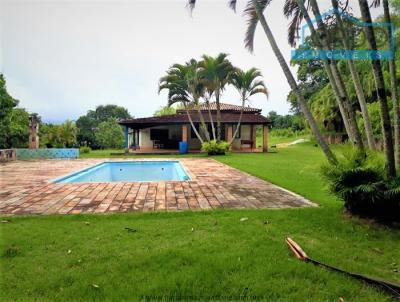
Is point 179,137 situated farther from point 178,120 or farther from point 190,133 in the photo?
point 178,120

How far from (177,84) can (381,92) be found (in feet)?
52.9

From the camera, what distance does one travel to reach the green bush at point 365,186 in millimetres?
4133

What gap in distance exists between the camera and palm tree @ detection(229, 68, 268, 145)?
61.2 ft

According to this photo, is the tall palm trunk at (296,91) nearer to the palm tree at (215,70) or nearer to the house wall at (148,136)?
the palm tree at (215,70)

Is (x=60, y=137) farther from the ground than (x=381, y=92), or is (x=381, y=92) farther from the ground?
(x=60, y=137)

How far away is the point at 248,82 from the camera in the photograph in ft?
61.9

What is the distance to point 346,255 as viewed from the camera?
130 inches

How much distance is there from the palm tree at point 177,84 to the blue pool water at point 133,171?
5.97m

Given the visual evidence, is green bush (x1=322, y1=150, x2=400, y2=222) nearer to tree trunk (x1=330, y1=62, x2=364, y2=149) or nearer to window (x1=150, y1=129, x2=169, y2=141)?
tree trunk (x1=330, y1=62, x2=364, y2=149)

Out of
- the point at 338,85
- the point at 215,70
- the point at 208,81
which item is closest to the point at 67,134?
the point at 208,81

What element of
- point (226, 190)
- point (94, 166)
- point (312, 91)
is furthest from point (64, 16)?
point (312, 91)

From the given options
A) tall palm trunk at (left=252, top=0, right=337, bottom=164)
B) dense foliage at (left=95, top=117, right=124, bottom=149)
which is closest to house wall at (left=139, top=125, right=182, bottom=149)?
dense foliage at (left=95, top=117, right=124, bottom=149)

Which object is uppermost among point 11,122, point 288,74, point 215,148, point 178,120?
point 178,120

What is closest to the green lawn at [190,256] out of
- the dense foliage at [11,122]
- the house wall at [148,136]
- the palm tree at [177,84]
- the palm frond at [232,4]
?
the palm frond at [232,4]
